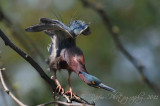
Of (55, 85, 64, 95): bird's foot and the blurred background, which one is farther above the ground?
the blurred background

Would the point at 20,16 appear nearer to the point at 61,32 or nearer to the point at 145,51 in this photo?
the point at 145,51

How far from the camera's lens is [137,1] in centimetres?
825

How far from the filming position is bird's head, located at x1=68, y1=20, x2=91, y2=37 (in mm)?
4461

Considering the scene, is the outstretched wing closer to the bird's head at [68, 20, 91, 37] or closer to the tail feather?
the tail feather

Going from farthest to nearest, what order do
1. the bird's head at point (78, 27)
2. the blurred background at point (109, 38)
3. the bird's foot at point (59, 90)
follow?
the blurred background at point (109, 38) < the bird's head at point (78, 27) < the bird's foot at point (59, 90)

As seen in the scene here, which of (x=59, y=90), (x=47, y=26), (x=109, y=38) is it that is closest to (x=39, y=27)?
(x=47, y=26)

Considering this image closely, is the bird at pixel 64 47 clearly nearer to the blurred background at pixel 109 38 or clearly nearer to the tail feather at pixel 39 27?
the tail feather at pixel 39 27

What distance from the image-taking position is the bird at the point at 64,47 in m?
4.20

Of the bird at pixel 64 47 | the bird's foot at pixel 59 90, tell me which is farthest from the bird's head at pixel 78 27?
the bird's foot at pixel 59 90

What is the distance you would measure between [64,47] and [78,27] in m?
0.30

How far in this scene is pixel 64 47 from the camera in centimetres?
451

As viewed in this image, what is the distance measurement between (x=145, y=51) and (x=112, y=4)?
1350 mm

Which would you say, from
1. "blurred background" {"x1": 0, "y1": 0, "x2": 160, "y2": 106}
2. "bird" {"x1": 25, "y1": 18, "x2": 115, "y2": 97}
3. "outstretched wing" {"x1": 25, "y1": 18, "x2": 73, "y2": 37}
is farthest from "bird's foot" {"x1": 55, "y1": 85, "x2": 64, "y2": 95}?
"blurred background" {"x1": 0, "y1": 0, "x2": 160, "y2": 106}

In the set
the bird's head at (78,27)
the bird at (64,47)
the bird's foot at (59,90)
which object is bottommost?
the bird's foot at (59,90)
